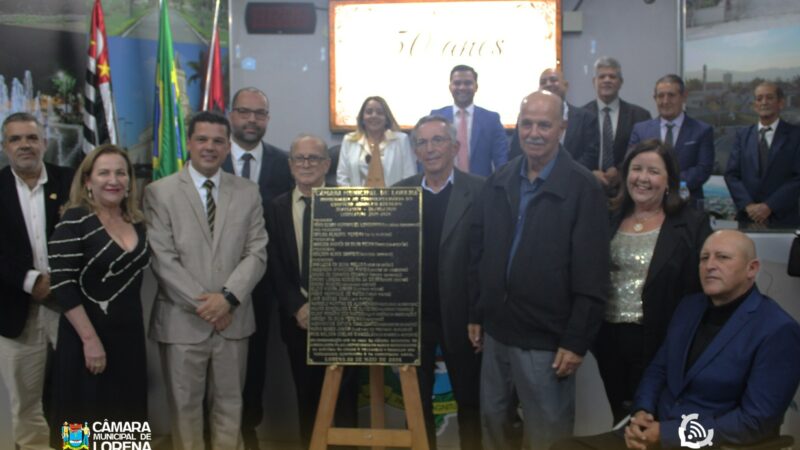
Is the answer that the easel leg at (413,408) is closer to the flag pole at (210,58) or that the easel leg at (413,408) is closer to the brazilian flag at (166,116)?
the brazilian flag at (166,116)

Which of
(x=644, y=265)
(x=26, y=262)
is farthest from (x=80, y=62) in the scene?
(x=644, y=265)

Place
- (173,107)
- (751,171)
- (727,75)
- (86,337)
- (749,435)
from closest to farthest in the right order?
(749,435) < (86,337) < (751,171) < (173,107) < (727,75)

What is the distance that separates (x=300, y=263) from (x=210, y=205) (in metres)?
0.49

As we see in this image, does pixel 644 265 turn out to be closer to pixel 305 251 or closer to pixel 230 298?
pixel 305 251

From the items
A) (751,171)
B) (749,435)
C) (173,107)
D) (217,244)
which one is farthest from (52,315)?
(751,171)

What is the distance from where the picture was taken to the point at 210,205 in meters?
3.46

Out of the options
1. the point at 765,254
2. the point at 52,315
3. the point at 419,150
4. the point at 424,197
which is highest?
the point at 419,150

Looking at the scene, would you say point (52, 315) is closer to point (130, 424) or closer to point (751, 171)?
point (130, 424)

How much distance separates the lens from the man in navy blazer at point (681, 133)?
4562 mm

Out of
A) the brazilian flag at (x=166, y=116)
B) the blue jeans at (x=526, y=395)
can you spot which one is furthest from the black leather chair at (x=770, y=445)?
the brazilian flag at (x=166, y=116)

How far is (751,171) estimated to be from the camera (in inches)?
196

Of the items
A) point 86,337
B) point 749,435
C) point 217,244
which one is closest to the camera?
point 749,435

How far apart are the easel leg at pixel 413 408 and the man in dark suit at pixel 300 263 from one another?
53 cm

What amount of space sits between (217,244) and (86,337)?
0.66 meters
